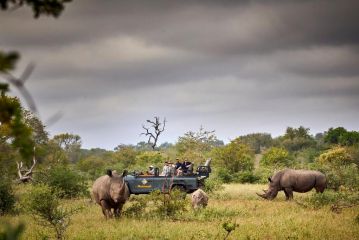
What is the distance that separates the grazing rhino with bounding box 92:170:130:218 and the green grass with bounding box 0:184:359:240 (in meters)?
0.61

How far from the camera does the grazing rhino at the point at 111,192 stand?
16422 millimetres

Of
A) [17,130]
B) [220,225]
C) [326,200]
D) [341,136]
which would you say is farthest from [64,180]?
[341,136]

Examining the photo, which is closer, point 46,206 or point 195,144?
point 46,206

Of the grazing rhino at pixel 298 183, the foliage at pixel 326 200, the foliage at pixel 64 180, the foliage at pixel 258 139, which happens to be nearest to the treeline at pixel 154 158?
the foliage at pixel 64 180

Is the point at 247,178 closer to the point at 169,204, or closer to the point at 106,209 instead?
the point at 169,204

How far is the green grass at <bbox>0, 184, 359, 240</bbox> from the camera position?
12.9 m

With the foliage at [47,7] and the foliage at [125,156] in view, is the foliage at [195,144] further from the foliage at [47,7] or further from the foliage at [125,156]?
the foliage at [47,7]

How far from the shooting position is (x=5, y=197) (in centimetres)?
2077

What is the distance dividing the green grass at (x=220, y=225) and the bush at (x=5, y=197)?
211 cm

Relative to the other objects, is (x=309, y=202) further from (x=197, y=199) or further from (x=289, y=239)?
(x=289, y=239)

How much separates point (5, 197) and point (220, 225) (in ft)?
36.1

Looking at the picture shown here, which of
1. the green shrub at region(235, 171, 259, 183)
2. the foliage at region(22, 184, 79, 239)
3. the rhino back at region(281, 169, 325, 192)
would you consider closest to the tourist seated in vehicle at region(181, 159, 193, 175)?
the rhino back at region(281, 169, 325, 192)

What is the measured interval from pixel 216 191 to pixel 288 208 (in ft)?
27.3

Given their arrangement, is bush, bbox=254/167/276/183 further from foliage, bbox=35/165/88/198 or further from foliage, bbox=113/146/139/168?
foliage, bbox=113/146/139/168
